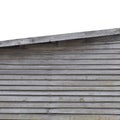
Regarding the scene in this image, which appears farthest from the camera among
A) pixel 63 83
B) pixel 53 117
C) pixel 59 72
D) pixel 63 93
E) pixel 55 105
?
pixel 59 72

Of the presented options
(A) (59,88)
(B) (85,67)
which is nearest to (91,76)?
(B) (85,67)

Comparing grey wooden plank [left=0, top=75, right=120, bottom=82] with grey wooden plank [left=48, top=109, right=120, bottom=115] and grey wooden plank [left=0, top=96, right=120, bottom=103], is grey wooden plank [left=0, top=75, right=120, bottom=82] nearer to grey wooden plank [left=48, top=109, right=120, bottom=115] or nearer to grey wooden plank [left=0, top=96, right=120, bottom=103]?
→ grey wooden plank [left=0, top=96, right=120, bottom=103]

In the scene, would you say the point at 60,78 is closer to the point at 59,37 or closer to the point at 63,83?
the point at 63,83

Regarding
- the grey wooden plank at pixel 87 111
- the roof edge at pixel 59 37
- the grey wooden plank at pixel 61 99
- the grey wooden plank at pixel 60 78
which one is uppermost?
the roof edge at pixel 59 37

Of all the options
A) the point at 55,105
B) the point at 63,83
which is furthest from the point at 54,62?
the point at 55,105

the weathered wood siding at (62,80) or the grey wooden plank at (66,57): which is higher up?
the grey wooden plank at (66,57)

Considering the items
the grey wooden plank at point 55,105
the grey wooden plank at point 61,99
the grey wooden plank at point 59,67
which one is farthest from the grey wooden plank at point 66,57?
the grey wooden plank at point 55,105

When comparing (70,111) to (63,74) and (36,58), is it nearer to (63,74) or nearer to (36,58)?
(63,74)

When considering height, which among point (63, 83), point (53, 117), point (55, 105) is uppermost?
point (63, 83)

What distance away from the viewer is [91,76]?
20.5 ft

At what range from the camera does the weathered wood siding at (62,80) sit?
5816 millimetres

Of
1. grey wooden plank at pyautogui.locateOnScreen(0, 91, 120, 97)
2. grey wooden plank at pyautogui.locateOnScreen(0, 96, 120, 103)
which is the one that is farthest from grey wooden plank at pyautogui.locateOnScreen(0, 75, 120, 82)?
grey wooden plank at pyautogui.locateOnScreen(0, 96, 120, 103)

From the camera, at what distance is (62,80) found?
6.22 metres

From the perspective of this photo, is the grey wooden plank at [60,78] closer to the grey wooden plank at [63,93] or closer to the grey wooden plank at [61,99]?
the grey wooden plank at [63,93]
